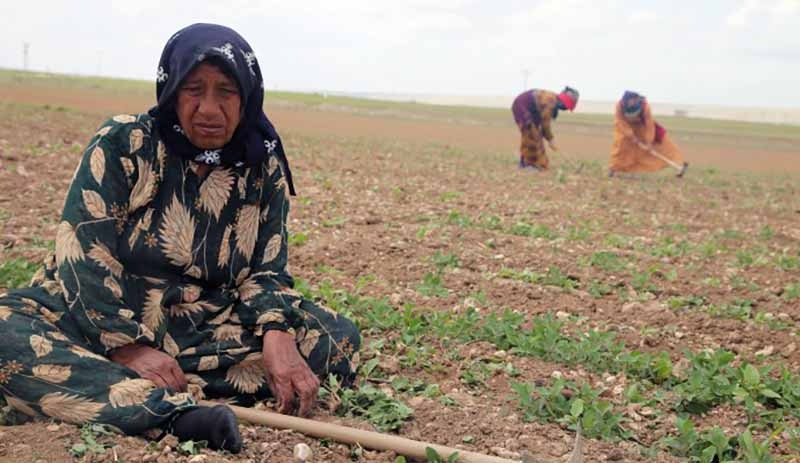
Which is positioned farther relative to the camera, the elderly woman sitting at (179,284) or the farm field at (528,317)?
the farm field at (528,317)

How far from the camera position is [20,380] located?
7.99 ft

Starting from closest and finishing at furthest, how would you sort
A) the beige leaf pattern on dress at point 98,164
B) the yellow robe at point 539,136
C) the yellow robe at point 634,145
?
the beige leaf pattern on dress at point 98,164, the yellow robe at point 539,136, the yellow robe at point 634,145

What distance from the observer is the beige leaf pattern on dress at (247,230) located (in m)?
2.92

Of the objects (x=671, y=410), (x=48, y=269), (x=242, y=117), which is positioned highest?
(x=242, y=117)

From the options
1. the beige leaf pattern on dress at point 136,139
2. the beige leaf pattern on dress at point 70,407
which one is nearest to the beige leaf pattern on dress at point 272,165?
the beige leaf pattern on dress at point 136,139

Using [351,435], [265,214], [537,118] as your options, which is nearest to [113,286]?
[265,214]

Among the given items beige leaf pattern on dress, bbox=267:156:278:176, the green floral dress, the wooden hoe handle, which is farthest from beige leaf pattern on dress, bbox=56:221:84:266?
beige leaf pattern on dress, bbox=267:156:278:176

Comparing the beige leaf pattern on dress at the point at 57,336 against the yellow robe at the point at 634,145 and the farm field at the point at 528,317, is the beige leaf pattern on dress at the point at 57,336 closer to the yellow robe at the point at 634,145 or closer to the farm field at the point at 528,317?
the farm field at the point at 528,317

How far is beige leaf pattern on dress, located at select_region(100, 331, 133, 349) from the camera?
8.34 feet

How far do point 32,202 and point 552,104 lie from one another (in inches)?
336

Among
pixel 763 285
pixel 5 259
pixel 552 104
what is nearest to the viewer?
pixel 5 259

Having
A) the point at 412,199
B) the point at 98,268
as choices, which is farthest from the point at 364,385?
the point at 412,199

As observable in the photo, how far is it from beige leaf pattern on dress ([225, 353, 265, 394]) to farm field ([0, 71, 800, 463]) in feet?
0.79

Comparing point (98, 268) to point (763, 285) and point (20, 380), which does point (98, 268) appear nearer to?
point (20, 380)
